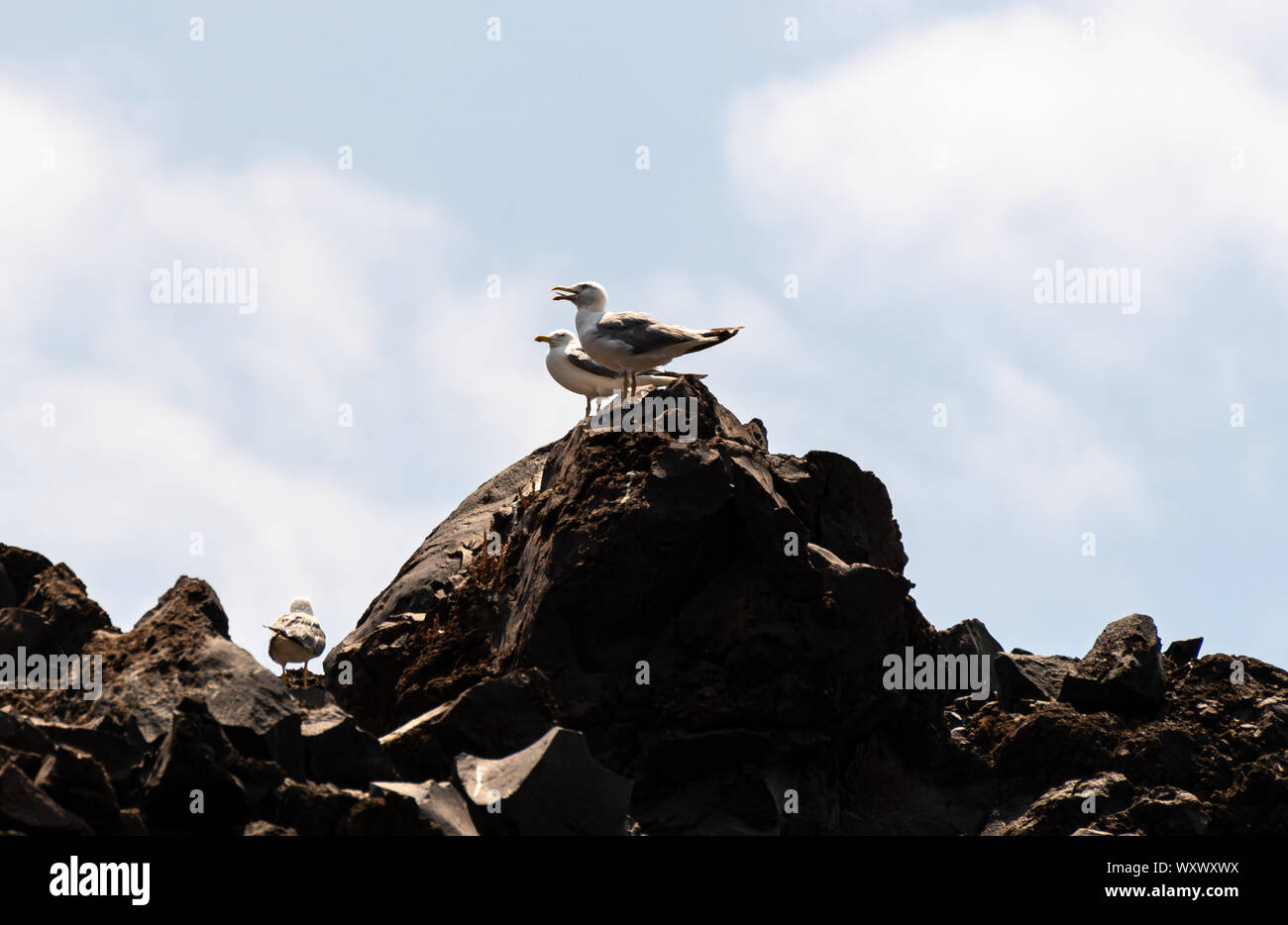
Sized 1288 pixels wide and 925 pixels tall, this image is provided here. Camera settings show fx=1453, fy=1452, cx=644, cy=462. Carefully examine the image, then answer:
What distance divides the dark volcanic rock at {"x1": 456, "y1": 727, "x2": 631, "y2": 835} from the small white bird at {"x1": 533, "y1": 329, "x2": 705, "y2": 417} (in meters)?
11.0

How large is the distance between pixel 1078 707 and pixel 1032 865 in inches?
215

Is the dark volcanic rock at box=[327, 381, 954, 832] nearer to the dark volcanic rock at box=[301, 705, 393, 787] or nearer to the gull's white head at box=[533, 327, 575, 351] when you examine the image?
the dark volcanic rock at box=[301, 705, 393, 787]

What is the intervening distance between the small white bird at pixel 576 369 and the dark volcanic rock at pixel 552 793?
10974 millimetres

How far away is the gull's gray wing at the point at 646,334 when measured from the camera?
18.3m

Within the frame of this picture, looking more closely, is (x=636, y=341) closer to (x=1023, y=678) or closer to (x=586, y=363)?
(x=586, y=363)

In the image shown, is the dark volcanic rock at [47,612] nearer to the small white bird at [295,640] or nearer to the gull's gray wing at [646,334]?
the small white bird at [295,640]

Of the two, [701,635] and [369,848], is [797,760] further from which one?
[369,848]

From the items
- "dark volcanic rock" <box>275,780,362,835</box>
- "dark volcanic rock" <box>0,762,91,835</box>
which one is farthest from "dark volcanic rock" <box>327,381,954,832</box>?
"dark volcanic rock" <box>0,762,91,835</box>

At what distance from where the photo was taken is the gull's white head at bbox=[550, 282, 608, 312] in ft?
65.9

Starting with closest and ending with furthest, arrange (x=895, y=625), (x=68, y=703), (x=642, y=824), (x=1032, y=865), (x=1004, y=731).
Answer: (x=1032, y=865) < (x=68, y=703) < (x=642, y=824) < (x=895, y=625) < (x=1004, y=731)

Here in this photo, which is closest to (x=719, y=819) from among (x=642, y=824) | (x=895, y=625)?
(x=642, y=824)

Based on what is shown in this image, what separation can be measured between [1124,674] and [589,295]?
8966 mm

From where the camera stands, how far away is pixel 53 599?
12984 millimetres

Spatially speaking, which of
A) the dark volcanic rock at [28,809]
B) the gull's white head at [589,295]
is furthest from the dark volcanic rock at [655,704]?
the gull's white head at [589,295]
